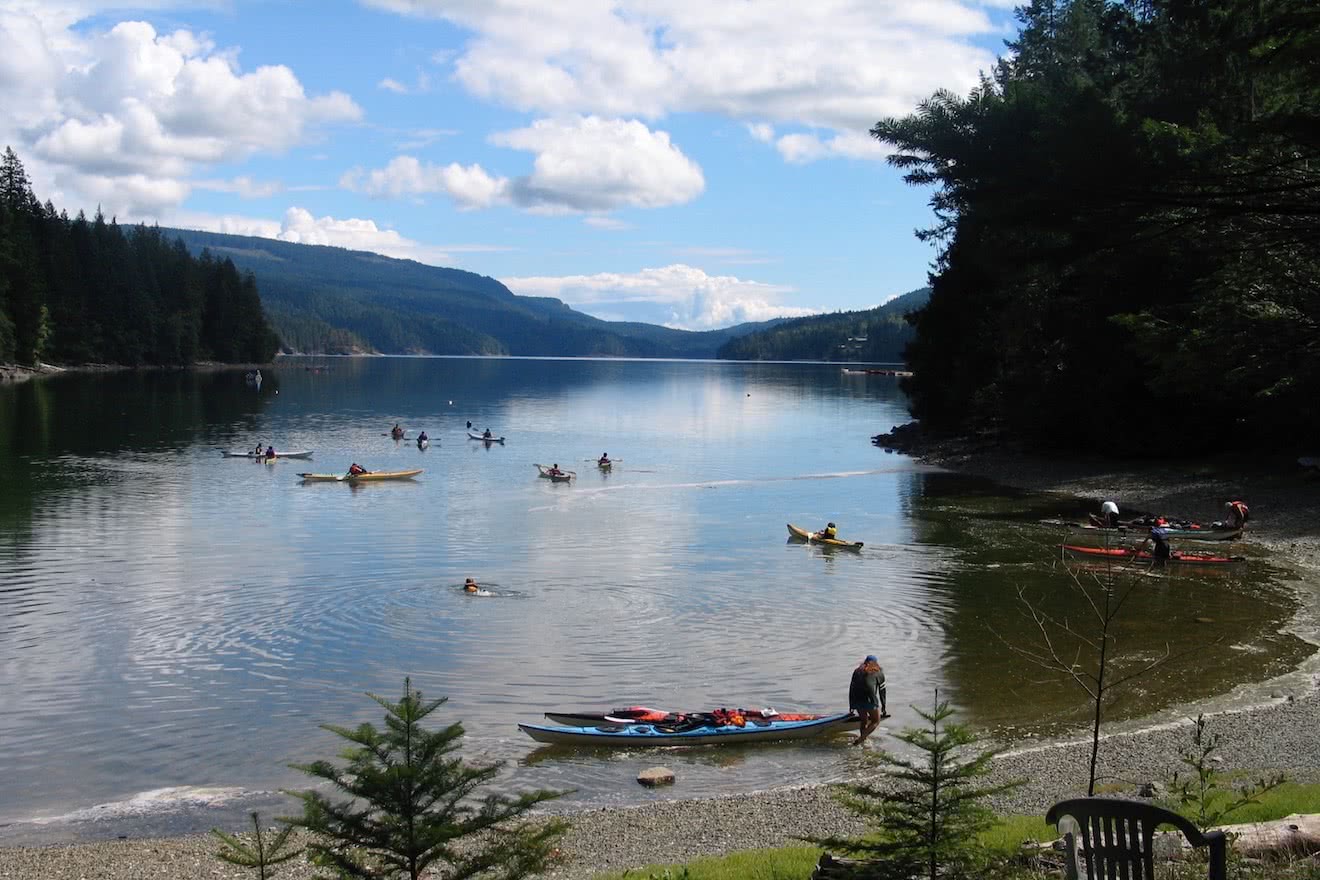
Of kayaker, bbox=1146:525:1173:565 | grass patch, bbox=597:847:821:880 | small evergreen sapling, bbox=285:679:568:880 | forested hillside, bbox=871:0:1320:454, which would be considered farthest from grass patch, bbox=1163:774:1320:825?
kayaker, bbox=1146:525:1173:565

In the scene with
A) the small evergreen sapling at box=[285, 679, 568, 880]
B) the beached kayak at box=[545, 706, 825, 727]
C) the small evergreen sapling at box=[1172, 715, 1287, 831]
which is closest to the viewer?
the small evergreen sapling at box=[285, 679, 568, 880]

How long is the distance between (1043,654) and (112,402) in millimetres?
100243

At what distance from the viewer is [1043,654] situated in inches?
1139

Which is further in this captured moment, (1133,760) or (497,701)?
A: (497,701)

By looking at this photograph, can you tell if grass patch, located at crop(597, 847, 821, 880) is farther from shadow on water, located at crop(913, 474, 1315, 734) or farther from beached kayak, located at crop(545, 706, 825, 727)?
beached kayak, located at crop(545, 706, 825, 727)

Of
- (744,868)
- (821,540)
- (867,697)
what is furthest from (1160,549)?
(744,868)

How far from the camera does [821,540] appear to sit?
1734 inches

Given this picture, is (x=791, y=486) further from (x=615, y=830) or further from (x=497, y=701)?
(x=615, y=830)

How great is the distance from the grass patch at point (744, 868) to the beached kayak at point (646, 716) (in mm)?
7411

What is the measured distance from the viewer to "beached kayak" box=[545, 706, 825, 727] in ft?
74.3

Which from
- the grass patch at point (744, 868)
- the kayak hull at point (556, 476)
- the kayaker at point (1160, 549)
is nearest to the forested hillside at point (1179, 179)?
the grass patch at point (744, 868)

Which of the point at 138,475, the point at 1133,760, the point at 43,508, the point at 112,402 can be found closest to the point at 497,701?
the point at 1133,760

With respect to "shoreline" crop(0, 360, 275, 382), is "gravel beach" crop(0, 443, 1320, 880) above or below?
below

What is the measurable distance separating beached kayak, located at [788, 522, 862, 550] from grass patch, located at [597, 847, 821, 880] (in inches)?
1125
